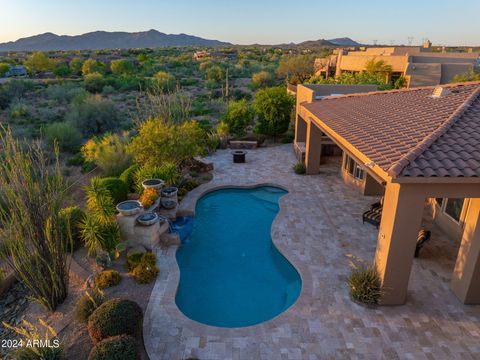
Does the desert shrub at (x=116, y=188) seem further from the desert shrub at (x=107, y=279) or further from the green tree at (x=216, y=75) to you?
the green tree at (x=216, y=75)

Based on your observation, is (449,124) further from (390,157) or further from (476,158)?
(390,157)

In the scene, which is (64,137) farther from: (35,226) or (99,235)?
(35,226)

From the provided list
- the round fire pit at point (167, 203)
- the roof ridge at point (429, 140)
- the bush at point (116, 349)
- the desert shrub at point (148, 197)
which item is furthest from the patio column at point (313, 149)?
the bush at point (116, 349)

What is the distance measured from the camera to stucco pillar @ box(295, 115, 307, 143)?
22781mm

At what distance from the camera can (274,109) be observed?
25.2 metres

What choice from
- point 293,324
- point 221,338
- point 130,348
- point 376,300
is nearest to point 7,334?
point 130,348

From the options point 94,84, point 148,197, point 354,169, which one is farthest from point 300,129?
point 94,84

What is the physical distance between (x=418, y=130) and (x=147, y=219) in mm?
9414

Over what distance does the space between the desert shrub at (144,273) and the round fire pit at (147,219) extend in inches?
64.5

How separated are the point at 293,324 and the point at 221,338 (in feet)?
6.24

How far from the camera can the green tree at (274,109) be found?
2517cm

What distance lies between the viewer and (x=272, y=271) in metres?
11.5

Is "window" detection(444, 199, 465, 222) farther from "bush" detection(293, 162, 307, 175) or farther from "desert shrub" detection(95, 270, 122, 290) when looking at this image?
"desert shrub" detection(95, 270, 122, 290)

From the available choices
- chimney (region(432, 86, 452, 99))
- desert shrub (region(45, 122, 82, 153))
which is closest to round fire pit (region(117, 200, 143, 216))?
chimney (region(432, 86, 452, 99))
